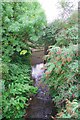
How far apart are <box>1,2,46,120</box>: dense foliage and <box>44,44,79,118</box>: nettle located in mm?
574

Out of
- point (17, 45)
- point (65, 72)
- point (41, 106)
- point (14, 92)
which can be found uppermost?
point (17, 45)

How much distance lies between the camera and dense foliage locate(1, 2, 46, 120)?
360cm

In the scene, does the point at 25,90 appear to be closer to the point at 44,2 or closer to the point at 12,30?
the point at 12,30

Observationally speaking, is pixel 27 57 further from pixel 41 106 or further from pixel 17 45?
pixel 41 106

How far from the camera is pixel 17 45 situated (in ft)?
14.2

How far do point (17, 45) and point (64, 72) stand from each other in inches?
52.8

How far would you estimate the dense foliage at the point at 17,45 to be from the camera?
3604 mm

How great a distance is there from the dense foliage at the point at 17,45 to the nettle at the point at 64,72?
574mm

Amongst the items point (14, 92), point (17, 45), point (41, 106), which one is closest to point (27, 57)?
point (17, 45)

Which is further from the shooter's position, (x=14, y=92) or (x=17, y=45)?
(x=17, y=45)

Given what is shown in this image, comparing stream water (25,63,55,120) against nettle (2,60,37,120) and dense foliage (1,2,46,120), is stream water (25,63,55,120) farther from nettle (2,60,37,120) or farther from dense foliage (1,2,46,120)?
nettle (2,60,37,120)

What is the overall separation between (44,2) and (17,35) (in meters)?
1.14

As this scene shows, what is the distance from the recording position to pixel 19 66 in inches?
176

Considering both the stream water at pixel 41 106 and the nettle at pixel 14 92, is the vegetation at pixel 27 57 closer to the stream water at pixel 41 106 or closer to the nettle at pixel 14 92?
the nettle at pixel 14 92
